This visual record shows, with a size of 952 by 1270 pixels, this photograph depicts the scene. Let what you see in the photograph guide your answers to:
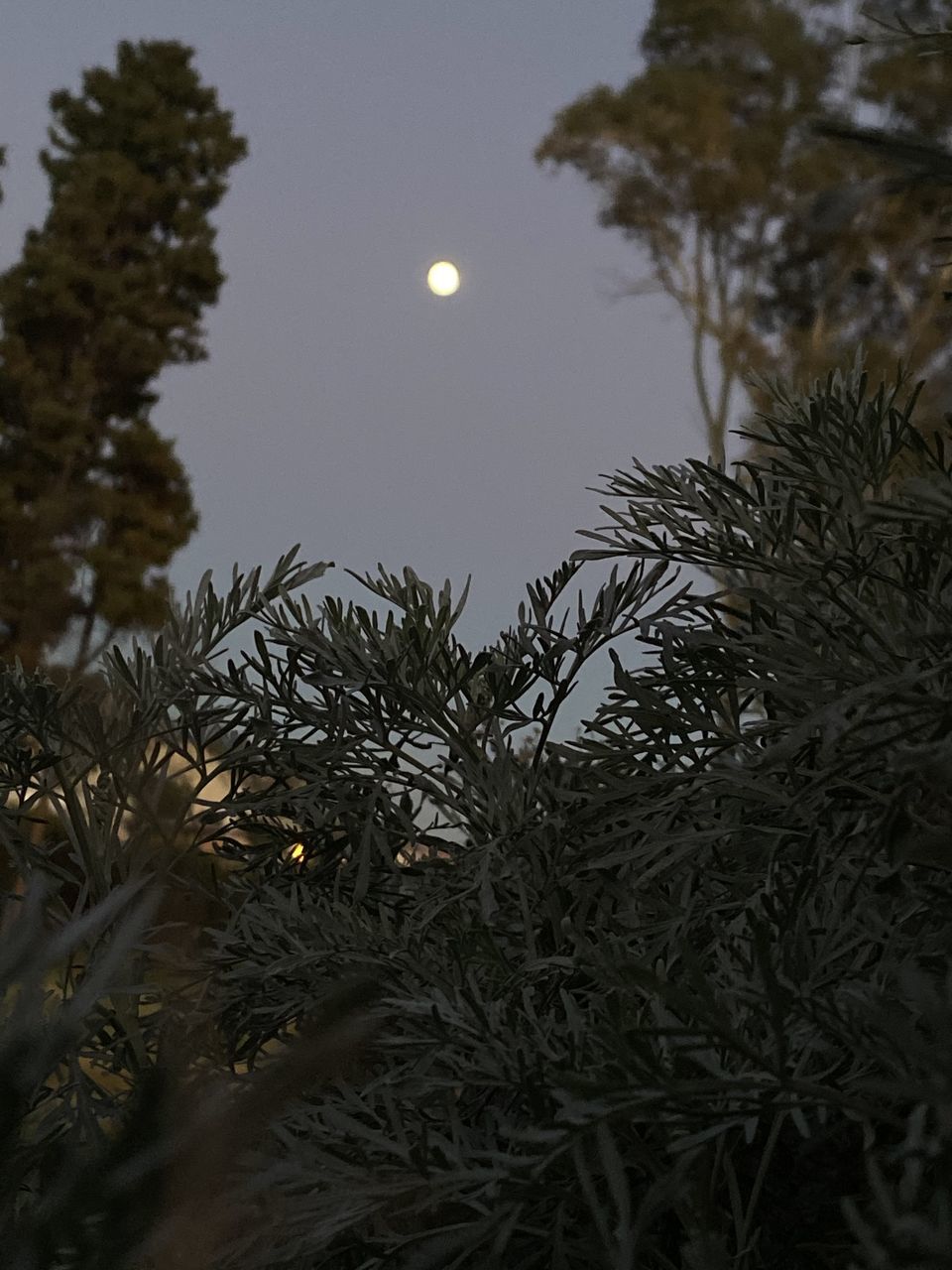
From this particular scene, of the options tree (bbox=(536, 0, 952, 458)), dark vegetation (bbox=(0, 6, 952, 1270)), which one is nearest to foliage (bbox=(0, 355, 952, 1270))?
dark vegetation (bbox=(0, 6, 952, 1270))

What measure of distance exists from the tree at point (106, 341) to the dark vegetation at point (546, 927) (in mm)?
16037

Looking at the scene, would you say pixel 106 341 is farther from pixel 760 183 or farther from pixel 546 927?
pixel 546 927

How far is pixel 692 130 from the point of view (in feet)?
57.6

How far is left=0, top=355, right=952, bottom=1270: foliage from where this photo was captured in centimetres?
110

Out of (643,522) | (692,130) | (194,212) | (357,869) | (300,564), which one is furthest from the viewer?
(194,212)

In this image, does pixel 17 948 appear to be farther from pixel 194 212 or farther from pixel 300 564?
pixel 194 212

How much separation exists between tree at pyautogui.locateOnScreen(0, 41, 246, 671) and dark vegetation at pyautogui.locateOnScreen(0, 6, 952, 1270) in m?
16.0

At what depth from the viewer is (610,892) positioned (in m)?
1.69

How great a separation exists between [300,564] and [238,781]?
1.58 ft

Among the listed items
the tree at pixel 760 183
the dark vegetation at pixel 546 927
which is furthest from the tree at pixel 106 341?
the dark vegetation at pixel 546 927

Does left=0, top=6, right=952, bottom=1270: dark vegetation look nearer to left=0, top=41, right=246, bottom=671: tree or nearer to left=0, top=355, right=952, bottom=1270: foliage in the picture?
left=0, top=355, right=952, bottom=1270: foliage

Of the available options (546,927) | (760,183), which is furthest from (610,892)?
(760,183)

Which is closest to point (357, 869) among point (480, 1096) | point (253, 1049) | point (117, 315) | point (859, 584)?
point (253, 1049)

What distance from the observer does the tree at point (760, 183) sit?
16969mm
